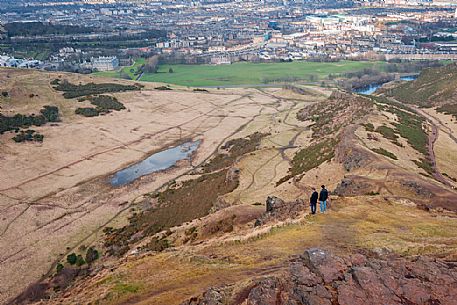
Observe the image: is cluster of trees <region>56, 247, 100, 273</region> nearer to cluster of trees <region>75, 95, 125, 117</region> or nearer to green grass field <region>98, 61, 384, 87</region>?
cluster of trees <region>75, 95, 125, 117</region>

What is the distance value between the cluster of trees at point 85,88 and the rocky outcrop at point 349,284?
306 ft

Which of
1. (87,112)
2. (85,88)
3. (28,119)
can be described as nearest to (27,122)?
(28,119)

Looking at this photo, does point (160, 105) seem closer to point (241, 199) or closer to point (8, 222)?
point (8, 222)

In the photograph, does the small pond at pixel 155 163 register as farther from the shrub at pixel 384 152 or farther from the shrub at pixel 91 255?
the shrub at pixel 384 152

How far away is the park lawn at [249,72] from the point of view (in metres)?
144

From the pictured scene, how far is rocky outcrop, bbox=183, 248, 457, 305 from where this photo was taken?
15.4 metres

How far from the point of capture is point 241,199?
1587 inches

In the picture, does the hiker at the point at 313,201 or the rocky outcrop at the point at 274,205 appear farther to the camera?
the rocky outcrop at the point at 274,205

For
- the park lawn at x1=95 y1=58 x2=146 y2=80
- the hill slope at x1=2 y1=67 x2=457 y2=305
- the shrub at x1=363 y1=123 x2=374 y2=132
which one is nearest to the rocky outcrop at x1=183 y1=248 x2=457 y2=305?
the hill slope at x1=2 y1=67 x2=457 y2=305

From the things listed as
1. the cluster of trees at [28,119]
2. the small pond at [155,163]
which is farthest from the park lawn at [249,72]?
the small pond at [155,163]

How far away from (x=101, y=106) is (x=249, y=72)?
70.6m

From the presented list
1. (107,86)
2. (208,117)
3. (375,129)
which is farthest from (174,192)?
(107,86)

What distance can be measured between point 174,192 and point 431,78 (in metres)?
80.7

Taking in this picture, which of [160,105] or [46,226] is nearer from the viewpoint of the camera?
[46,226]
